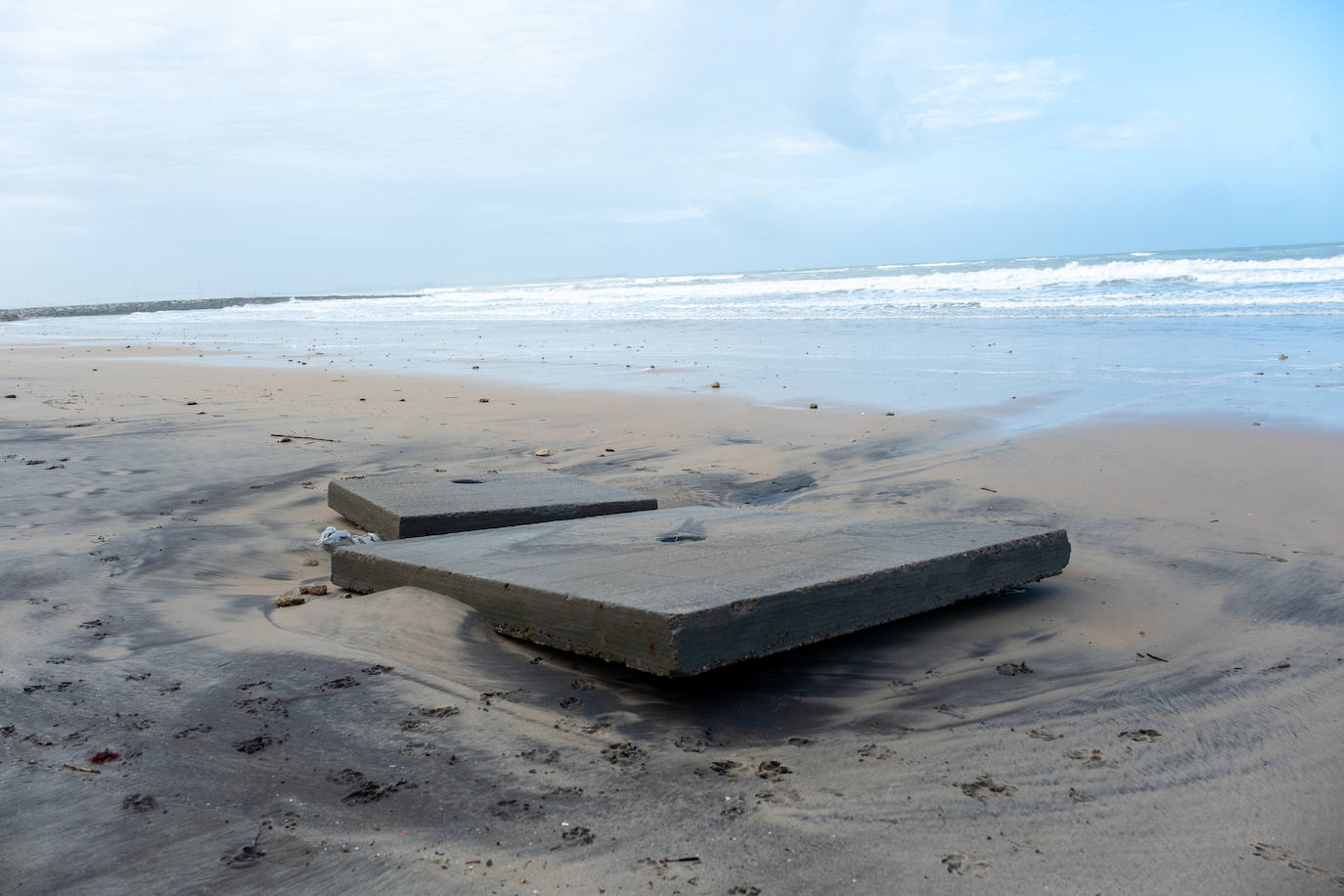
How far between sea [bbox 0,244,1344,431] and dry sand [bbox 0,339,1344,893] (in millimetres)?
4522

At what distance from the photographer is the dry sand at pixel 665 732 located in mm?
2014

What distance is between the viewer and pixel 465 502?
15.6 feet

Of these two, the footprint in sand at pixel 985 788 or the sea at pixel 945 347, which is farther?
the sea at pixel 945 347

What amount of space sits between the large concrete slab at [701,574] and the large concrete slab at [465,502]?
0.33 m

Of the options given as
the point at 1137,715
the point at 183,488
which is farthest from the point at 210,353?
the point at 1137,715

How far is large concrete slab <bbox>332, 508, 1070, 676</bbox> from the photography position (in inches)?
110

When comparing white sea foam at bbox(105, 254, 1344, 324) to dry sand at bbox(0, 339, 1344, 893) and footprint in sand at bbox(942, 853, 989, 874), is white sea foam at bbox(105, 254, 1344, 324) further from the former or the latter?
footprint in sand at bbox(942, 853, 989, 874)

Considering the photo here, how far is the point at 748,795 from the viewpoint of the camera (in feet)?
7.54

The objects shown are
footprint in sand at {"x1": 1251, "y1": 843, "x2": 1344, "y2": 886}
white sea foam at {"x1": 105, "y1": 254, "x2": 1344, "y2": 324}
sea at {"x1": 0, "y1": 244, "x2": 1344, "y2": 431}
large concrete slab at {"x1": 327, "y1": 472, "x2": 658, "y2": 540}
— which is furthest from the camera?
white sea foam at {"x1": 105, "y1": 254, "x2": 1344, "y2": 324}

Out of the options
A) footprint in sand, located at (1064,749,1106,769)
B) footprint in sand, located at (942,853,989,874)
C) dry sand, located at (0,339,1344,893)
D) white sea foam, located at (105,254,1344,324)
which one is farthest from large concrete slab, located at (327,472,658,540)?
white sea foam, located at (105,254,1344,324)

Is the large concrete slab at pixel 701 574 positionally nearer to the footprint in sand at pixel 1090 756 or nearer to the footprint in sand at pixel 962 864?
→ the footprint in sand at pixel 1090 756

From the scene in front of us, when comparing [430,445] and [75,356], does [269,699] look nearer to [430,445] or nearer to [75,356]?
[430,445]

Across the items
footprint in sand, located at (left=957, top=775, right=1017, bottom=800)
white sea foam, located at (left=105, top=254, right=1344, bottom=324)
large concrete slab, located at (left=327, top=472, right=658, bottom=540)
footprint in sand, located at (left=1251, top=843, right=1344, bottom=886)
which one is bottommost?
footprint in sand, located at (left=957, top=775, right=1017, bottom=800)

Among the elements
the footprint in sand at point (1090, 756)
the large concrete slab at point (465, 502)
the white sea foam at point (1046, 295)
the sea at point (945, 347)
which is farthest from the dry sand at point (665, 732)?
the white sea foam at point (1046, 295)
